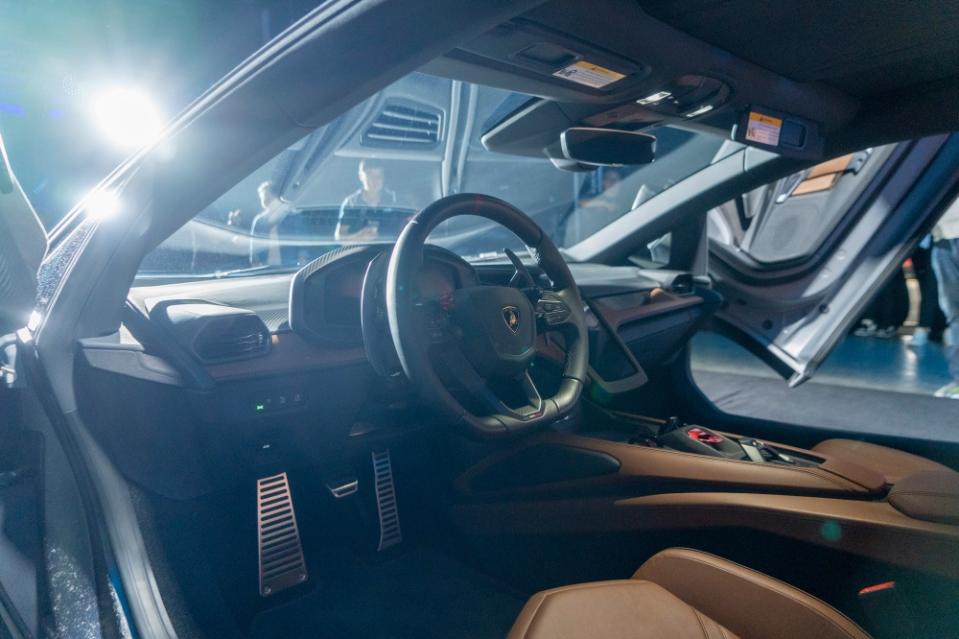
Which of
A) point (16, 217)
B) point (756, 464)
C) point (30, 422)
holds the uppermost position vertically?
point (16, 217)

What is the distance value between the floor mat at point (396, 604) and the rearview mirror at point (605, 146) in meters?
1.70

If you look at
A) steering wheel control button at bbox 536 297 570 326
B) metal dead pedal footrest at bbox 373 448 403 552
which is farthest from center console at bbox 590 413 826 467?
metal dead pedal footrest at bbox 373 448 403 552

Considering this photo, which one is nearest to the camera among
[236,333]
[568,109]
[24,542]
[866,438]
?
[24,542]

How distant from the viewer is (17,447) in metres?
1.30

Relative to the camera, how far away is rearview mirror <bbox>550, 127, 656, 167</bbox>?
2.13 m

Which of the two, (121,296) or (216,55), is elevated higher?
(216,55)

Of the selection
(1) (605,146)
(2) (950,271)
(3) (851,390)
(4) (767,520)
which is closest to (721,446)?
(4) (767,520)

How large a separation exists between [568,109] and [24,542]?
2112mm

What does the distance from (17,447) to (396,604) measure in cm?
126

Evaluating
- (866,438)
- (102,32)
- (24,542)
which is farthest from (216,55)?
(866,438)

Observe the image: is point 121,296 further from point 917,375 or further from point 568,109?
point 917,375

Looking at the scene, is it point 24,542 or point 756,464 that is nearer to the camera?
point 24,542

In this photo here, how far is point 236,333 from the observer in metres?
1.49

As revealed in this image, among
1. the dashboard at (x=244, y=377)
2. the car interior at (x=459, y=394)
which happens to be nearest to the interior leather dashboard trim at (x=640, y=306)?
the car interior at (x=459, y=394)
